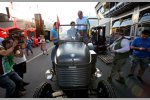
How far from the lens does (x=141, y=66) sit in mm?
5102

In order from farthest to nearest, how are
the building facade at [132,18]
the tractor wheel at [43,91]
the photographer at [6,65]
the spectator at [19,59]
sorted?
the building facade at [132,18], the spectator at [19,59], the photographer at [6,65], the tractor wheel at [43,91]

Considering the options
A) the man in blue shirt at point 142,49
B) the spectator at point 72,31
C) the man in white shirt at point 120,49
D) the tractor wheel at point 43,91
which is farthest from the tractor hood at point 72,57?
the man in blue shirt at point 142,49

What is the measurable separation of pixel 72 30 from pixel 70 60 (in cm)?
170

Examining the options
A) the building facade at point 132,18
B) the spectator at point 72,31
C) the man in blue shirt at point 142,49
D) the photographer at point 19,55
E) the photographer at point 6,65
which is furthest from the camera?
the building facade at point 132,18

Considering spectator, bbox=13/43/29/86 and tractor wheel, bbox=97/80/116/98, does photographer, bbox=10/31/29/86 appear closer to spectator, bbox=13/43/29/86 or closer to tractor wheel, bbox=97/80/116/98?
spectator, bbox=13/43/29/86

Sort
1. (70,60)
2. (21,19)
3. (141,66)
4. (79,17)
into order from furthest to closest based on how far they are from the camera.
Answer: (21,19) < (79,17) < (141,66) < (70,60)

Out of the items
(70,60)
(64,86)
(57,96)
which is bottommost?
(57,96)

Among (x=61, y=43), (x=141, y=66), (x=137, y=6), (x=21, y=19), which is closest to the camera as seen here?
(x=61, y=43)

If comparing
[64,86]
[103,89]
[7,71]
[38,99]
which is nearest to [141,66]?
[103,89]

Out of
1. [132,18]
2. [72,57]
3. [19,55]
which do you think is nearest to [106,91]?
[72,57]

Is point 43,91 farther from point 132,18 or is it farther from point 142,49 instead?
point 132,18

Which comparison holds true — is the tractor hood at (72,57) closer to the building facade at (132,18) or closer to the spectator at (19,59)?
the spectator at (19,59)

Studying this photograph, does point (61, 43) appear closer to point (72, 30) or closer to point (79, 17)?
point (72, 30)

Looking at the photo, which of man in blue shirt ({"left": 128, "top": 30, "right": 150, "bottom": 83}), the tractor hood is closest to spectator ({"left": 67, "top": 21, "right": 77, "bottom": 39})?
the tractor hood
